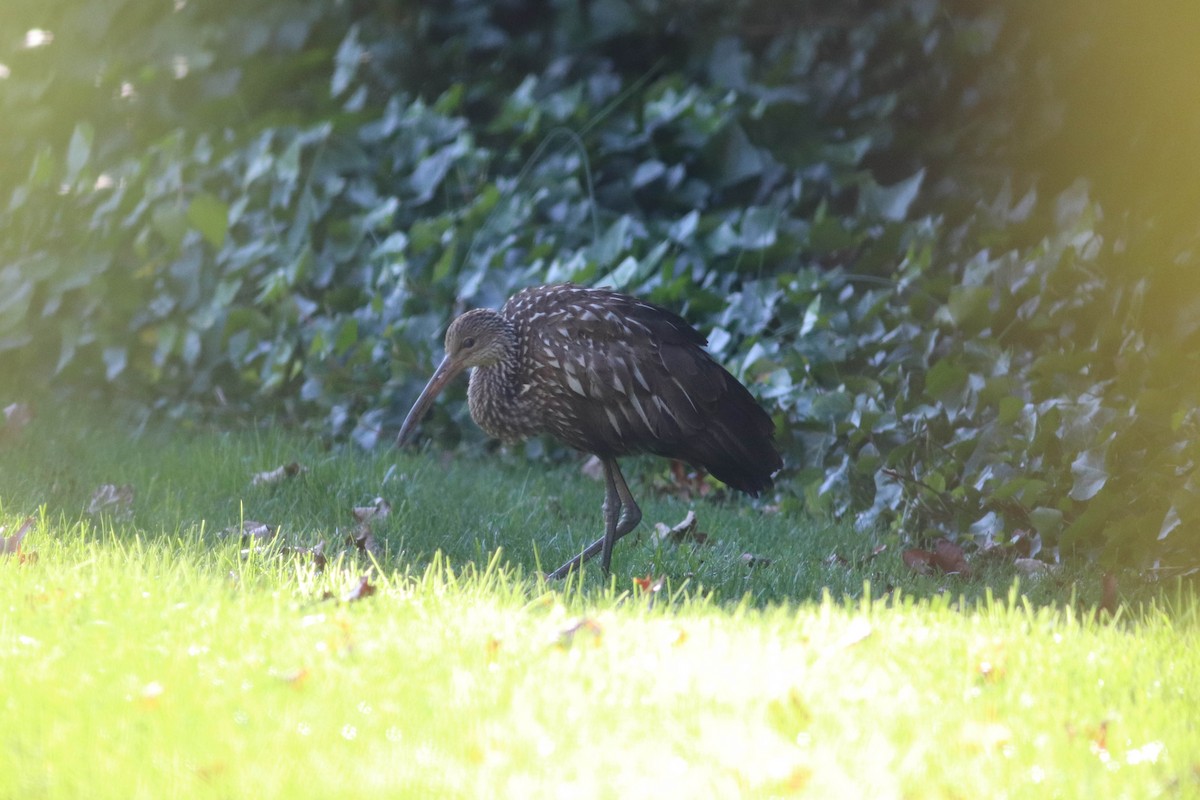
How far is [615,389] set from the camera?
5.36 m

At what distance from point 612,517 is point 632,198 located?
10.2 ft

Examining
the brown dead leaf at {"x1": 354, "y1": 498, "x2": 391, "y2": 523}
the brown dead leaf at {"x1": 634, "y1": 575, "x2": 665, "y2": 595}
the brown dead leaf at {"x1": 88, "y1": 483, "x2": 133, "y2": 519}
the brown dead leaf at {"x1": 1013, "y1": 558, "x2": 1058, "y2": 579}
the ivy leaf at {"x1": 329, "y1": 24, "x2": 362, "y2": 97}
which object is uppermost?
the ivy leaf at {"x1": 329, "y1": 24, "x2": 362, "y2": 97}

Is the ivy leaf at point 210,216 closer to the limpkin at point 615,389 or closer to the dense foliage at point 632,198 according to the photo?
the dense foliage at point 632,198

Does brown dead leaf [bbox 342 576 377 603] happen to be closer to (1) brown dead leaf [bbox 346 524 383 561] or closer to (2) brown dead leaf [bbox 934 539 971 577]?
(1) brown dead leaf [bbox 346 524 383 561]

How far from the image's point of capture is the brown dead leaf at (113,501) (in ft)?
17.5

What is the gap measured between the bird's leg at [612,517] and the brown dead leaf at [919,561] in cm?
110

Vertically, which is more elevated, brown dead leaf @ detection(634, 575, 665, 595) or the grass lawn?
the grass lawn

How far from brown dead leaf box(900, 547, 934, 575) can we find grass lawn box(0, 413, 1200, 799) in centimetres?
10

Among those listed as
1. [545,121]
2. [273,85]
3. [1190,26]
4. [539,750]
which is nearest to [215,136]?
[273,85]

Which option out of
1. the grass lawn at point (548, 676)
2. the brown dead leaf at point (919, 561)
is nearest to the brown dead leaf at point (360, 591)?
the grass lawn at point (548, 676)

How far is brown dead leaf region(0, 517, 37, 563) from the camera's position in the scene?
4312mm

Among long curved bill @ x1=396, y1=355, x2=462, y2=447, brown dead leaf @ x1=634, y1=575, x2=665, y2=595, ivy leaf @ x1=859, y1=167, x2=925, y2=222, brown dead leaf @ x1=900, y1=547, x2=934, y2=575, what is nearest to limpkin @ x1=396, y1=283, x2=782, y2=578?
long curved bill @ x1=396, y1=355, x2=462, y2=447

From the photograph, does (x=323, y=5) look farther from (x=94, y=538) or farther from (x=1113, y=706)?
(x=1113, y=706)

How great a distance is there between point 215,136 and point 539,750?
6.55 m
